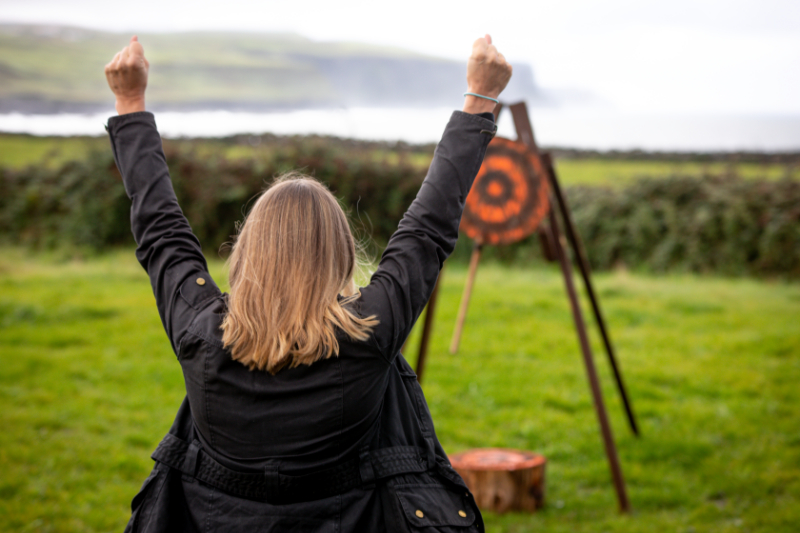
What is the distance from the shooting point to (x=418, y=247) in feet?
4.22

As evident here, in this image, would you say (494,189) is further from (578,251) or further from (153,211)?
(153,211)

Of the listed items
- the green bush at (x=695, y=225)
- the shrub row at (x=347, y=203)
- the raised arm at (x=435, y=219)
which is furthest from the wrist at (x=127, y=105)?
the green bush at (x=695, y=225)

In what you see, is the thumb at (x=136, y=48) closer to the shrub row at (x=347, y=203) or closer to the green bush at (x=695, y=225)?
the shrub row at (x=347, y=203)

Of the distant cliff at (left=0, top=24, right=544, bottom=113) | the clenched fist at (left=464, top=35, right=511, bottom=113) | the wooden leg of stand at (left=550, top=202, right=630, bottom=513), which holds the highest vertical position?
the distant cliff at (left=0, top=24, right=544, bottom=113)

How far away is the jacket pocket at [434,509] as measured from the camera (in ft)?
4.06

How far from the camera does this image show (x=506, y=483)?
328 cm

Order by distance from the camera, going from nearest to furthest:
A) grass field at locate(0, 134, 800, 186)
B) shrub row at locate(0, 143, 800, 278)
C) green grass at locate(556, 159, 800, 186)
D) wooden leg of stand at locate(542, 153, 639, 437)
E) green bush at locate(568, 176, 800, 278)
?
wooden leg of stand at locate(542, 153, 639, 437) < green bush at locate(568, 176, 800, 278) < shrub row at locate(0, 143, 800, 278) < green grass at locate(556, 159, 800, 186) < grass field at locate(0, 134, 800, 186)

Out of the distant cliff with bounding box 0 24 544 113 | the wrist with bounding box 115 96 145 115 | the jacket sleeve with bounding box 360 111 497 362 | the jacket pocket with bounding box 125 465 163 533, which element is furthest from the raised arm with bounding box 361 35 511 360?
the distant cliff with bounding box 0 24 544 113

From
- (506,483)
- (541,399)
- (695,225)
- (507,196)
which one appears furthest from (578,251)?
(695,225)

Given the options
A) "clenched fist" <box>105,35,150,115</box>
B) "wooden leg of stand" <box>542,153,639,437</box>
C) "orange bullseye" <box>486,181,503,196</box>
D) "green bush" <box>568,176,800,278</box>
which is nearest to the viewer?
"clenched fist" <box>105,35,150,115</box>

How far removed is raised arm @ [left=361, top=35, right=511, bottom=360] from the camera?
1.25 m

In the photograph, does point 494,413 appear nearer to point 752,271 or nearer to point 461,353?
point 461,353

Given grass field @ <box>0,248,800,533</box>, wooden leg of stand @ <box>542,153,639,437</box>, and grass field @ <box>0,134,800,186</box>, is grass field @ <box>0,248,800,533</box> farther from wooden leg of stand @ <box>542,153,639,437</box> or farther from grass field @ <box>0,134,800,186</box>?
grass field @ <box>0,134,800,186</box>

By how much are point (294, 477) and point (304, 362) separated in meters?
0.24
